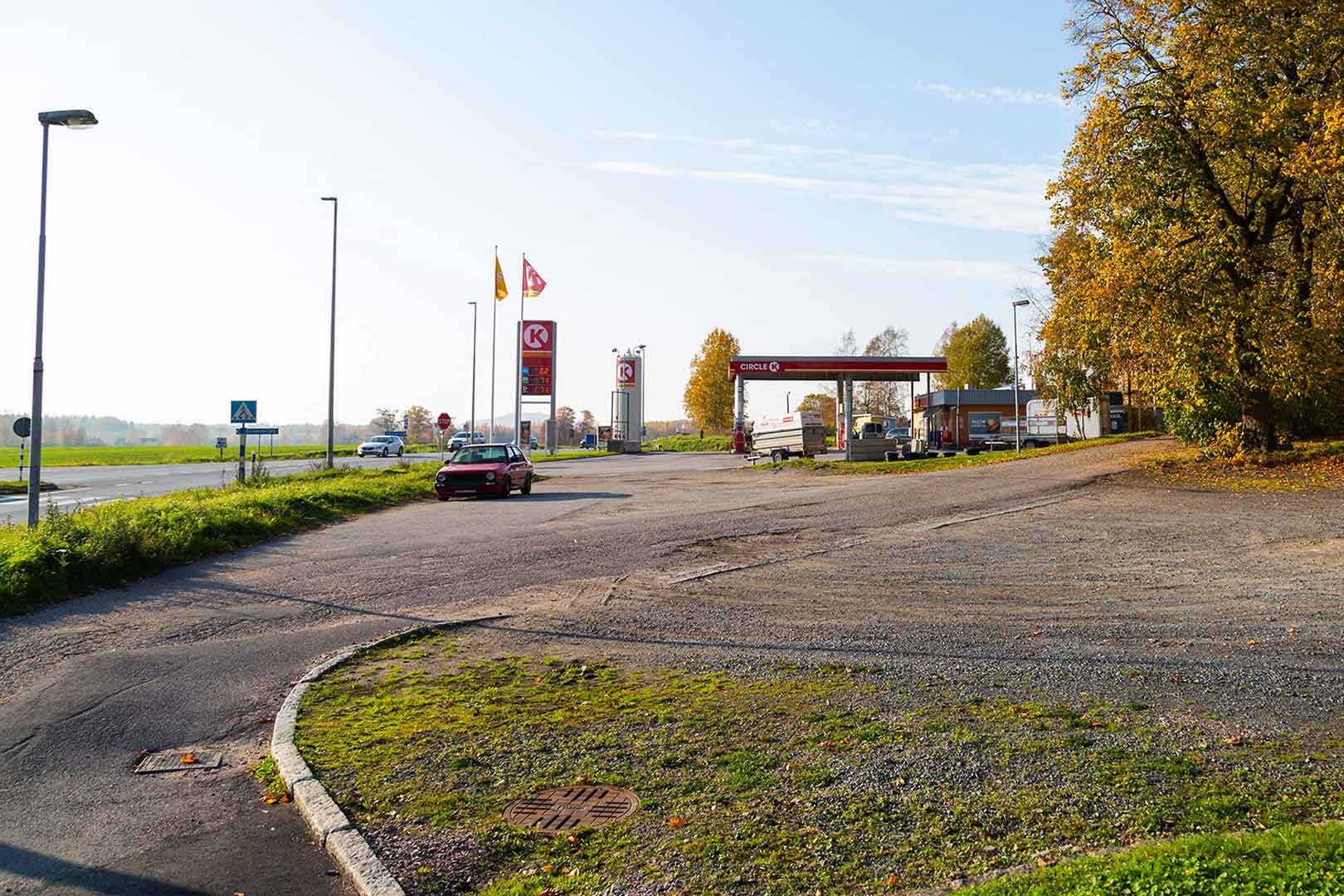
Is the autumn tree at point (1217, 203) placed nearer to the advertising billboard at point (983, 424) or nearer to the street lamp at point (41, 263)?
the street lamp at point (41, 263)

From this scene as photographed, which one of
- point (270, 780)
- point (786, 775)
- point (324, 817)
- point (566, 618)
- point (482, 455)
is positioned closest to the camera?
point (324, 817)

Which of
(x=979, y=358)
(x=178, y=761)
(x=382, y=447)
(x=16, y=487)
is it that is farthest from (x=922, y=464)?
(x=979, y=358)

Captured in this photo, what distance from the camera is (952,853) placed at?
4391mm

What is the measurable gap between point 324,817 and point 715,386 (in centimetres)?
8565

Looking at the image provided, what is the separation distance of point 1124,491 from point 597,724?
65.3 ft

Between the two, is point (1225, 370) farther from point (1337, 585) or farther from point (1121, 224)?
point (1337, 585)

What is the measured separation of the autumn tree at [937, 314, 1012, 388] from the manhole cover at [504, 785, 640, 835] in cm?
10049

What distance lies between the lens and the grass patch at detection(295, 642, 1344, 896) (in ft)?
14.5

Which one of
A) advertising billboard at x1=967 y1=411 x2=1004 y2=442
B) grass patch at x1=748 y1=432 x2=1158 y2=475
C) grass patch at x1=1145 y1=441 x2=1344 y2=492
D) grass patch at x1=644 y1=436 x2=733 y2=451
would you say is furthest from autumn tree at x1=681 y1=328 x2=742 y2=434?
grass patch at x1=1145 y1=441 x2=1344 y2=492

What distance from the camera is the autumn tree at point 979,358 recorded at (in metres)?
101

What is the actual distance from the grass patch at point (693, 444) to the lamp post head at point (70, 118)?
6332 centimetres

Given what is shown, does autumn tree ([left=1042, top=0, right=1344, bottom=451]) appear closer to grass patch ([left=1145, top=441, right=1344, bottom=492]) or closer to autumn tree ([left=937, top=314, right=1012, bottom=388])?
grass patch ([left=1145, top=441, right=1344, bottom=492])

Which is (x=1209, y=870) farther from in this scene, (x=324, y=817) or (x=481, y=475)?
(x=481, y=475)

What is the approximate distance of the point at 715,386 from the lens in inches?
3548
